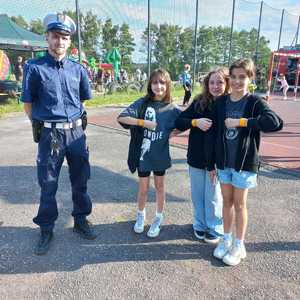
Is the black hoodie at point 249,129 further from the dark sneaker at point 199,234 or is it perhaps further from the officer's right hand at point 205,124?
the dark sneaker at point 199,234

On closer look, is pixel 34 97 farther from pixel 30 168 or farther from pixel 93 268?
pixel 30 168

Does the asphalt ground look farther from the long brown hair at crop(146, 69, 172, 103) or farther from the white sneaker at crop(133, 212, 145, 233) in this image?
the long brown hair at crop(146, 69, 172, 103)

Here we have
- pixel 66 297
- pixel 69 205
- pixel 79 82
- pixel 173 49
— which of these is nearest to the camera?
pixel 66 297

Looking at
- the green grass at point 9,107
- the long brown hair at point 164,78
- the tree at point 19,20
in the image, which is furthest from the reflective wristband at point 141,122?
the tree at point 19,20

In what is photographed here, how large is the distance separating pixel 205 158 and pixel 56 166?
1.34 metres

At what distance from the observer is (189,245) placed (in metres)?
3.11

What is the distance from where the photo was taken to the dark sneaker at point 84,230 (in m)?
3.22

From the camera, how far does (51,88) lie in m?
2.83

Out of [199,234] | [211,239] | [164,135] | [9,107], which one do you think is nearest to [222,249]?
[211,239]

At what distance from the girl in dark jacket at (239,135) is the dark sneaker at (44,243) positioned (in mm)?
1581

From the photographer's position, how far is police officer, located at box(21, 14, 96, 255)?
280cm

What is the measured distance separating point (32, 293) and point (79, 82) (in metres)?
1.82

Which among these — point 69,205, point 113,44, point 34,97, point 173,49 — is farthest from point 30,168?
point 113,44

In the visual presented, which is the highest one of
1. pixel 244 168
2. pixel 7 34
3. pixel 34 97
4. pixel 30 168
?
pixel 7 34
